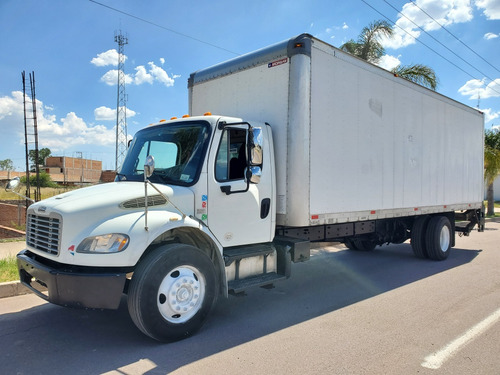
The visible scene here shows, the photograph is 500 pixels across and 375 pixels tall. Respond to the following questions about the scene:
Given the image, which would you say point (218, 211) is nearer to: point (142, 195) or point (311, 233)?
point (142, 195)

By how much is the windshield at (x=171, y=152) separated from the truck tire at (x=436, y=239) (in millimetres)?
6517

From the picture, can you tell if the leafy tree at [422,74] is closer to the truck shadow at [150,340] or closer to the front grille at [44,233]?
the truck shadow at [150,340]

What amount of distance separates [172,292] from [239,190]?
150 cm

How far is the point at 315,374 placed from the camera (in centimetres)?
354

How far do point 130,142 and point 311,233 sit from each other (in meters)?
3.13

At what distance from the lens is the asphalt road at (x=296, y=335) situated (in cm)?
371

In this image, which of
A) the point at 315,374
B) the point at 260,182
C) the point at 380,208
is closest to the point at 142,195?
the point at 260,182

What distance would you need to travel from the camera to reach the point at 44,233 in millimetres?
4266

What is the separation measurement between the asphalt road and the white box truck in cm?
44

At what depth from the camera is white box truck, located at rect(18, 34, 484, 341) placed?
3932 mm

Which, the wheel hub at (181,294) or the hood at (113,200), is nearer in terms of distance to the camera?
the hood at (113,200)

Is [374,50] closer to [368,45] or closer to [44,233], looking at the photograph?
[368,45]

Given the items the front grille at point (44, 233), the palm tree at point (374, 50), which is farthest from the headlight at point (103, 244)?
the palm tree at point (374, 50)

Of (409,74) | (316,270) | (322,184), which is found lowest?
(316,270)
